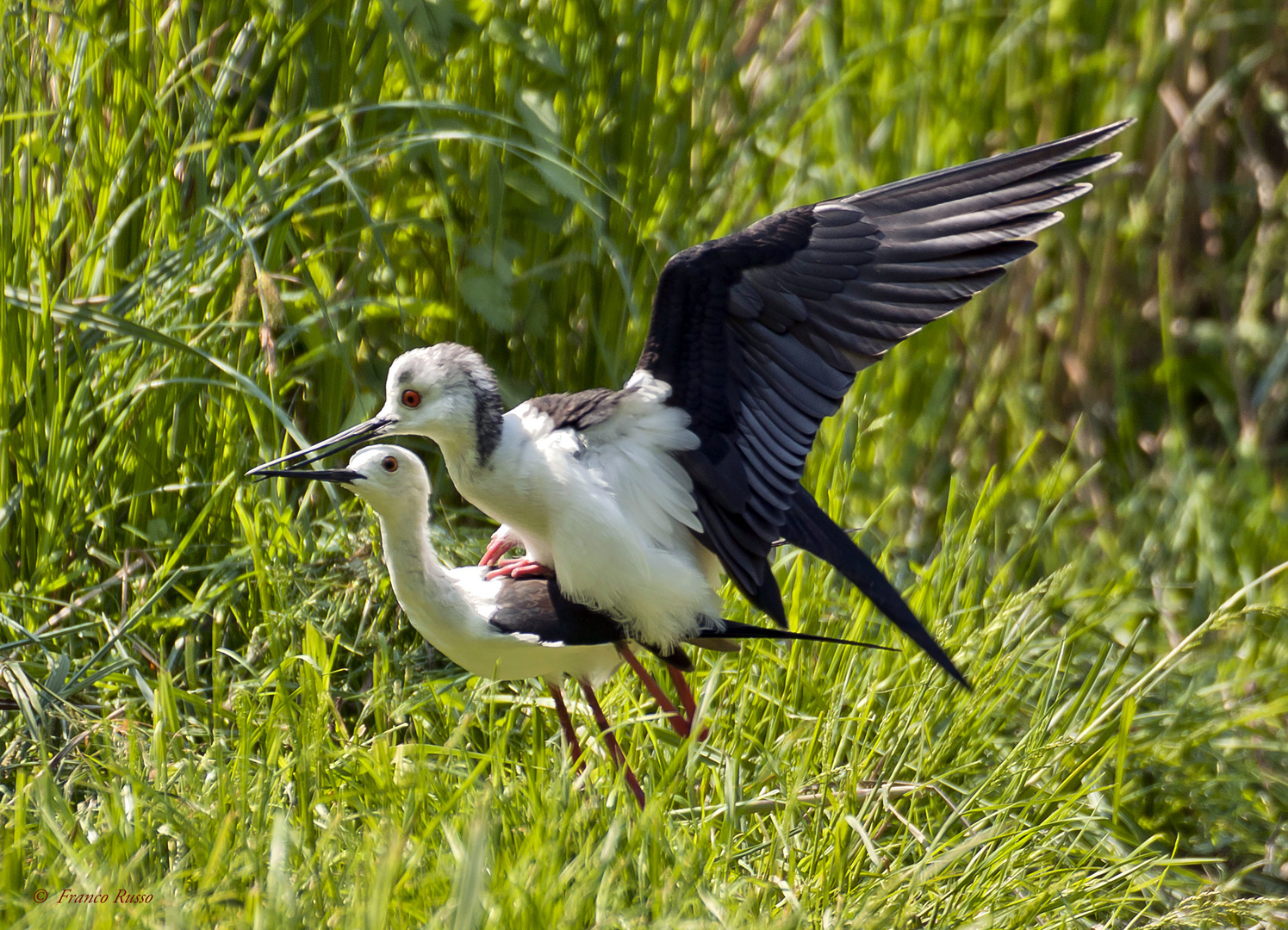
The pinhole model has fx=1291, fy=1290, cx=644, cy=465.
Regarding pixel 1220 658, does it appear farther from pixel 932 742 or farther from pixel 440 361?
pixel 440 361

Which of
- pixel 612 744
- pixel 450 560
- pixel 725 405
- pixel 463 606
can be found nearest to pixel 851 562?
pixel 725 405

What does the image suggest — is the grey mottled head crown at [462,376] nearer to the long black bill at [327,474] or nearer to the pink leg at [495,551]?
the long black bill at [327,474]

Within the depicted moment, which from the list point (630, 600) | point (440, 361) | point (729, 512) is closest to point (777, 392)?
point (729, 512)

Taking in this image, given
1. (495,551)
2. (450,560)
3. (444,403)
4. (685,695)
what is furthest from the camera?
(450,560)

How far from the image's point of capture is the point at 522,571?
2150 millimetres

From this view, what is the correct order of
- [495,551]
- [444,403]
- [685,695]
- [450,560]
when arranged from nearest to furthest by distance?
[444,403]
[685,695]
[495,551]
[450,560]

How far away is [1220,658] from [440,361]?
2113mm

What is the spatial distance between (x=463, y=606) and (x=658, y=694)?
0.38 m

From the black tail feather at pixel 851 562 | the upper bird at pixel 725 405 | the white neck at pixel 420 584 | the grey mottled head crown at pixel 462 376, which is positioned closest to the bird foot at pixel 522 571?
the upper bird at pixel 725 405

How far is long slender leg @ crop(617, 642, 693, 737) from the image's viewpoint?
2.12 meters

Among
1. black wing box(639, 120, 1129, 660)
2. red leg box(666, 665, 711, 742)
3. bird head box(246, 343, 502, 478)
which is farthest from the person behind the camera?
red leg box(666, 665, 711, 742)

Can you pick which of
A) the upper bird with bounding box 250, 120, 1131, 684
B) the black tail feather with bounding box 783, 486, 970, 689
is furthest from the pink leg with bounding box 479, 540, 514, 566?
the black tail feather with bounding box 783, 486, 970, 689

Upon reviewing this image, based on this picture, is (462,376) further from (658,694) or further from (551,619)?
(658,694)

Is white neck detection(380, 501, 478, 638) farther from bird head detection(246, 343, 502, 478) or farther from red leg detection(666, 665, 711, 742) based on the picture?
red leg detection(666, 665, 711, 742)
